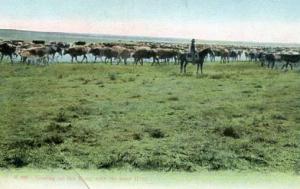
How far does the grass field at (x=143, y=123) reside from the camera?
3.79 meters

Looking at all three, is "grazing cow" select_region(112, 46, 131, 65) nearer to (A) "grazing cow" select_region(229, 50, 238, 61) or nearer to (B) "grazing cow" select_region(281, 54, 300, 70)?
(A) "grazing cow" select_region(229, 50, 238, 61)

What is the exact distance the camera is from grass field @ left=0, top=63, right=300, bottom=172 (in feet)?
12.4

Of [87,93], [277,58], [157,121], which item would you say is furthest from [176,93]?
[277,58]

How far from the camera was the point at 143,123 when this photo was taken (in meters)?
4.16

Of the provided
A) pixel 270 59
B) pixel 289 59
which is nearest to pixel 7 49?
pixel 289 59

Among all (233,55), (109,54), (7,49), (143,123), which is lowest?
(143,123)

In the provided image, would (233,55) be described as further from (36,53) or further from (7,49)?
(7,49)

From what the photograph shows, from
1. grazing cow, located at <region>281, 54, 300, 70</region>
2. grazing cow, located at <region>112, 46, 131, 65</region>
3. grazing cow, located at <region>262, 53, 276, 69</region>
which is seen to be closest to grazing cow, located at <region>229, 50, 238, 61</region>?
grazing cow, located at <region>262, 53, 276, 69</region>

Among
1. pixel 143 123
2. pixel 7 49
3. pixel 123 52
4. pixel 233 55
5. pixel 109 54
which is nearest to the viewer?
pixel 143 123

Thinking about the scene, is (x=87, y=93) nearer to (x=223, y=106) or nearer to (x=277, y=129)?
(x=223, y=106)

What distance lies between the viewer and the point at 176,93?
444cm

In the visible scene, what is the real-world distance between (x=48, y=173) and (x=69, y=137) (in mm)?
410

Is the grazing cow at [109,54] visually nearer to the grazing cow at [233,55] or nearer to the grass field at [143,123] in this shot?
the grass field at [143,123]

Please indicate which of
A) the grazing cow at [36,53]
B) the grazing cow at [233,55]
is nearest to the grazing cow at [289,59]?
the grazing cow at [233,55]
